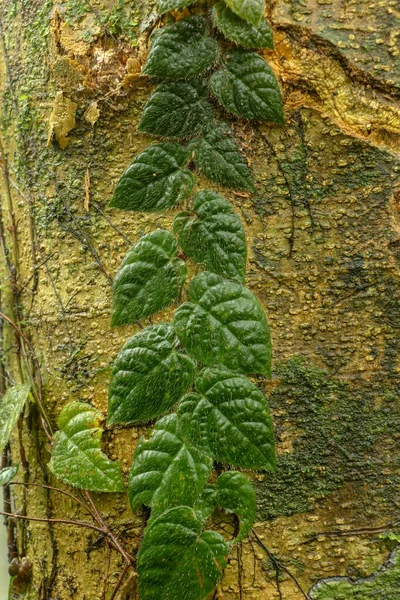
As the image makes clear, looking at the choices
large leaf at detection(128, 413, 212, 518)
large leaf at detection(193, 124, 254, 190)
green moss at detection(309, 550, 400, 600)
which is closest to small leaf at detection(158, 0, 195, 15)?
large leaf at detection(193, 124, 254, 190)

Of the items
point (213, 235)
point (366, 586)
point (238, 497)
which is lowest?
point (366, 586)

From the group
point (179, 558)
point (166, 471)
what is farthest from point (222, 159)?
point (179, 558)

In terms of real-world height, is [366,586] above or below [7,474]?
below

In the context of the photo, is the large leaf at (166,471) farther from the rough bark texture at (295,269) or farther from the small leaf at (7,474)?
the small leaf at (7,474)

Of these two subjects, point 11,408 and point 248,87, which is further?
point 11,408

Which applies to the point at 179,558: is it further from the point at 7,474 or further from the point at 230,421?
the point at 7,474

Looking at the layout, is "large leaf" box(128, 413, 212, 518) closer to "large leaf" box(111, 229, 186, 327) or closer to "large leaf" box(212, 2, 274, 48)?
"large leaf" box(111, 229, 186, 327)
